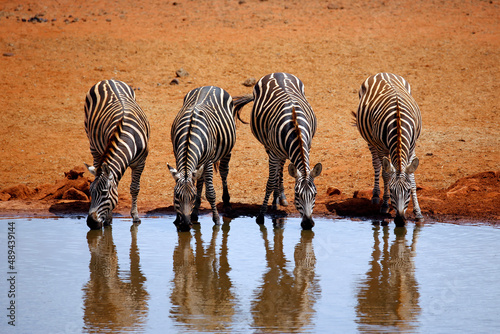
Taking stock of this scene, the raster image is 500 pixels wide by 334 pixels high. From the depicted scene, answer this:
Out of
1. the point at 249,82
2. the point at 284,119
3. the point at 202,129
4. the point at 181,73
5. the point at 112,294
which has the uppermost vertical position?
the point at 181,73

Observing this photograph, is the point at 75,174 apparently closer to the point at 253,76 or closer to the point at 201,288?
the point at 201,288

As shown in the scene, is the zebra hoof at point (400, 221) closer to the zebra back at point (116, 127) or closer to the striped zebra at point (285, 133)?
the striped zebra at point (285, 133)

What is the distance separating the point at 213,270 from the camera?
7.19 metres

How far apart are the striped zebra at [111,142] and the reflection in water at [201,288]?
1229mm

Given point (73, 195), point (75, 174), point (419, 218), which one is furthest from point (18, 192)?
point (419, 218)

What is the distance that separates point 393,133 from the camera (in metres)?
9.55

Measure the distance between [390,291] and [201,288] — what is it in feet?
6.54

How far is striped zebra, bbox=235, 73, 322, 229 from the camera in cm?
876

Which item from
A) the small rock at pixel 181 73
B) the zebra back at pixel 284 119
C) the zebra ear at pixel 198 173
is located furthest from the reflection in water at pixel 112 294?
the small rock at pixel 181 73

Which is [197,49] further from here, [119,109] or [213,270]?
[213,270]

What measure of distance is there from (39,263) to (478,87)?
1720 centimetres

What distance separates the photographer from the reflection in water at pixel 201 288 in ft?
18.2

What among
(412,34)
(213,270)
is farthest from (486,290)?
(412,34)

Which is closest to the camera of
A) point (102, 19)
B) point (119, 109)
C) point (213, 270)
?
point (213, 270)
